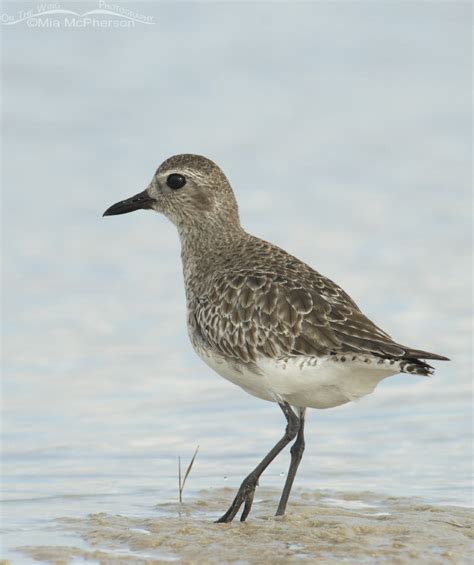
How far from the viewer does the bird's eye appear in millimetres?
12289

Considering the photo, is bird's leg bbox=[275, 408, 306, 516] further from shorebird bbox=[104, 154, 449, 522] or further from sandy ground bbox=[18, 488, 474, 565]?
sandy ground bbox=[18, 488, 474, 565]

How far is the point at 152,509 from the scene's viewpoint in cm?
1113

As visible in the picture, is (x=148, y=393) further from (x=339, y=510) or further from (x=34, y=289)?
(x=339, y=510)

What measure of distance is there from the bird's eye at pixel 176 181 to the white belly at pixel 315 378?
2.22 meters

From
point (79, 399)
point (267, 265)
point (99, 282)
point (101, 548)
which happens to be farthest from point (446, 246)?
point (101, 548)

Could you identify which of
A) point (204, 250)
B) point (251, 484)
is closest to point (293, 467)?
point (251, 484)

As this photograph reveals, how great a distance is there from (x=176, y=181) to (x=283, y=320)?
230cm

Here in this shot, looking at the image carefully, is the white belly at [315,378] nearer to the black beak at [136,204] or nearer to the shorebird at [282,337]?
the shorebird at [282,337]

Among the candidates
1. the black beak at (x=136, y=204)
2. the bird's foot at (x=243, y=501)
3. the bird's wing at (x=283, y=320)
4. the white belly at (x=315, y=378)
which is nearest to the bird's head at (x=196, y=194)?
the black beak at (x=136, y=204)

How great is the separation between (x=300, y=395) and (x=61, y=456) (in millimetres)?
3296

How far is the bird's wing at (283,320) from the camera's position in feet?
33.5

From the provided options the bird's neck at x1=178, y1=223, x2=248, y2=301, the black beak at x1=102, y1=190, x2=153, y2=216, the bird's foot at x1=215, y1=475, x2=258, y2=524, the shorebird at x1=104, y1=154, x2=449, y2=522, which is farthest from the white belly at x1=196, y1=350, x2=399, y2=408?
the black beak at x1=102, y1=190, x2=153, y2=216

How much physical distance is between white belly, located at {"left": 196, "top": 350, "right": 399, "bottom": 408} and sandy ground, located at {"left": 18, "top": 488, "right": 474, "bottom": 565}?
899mm

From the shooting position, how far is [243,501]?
10695 mm
